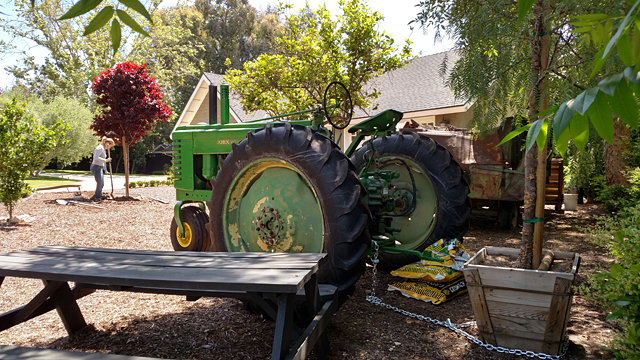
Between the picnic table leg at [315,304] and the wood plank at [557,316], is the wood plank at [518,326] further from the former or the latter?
the picnic table leg at [315,304]

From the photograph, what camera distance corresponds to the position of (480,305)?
279cm

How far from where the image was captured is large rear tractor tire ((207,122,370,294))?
2.99m

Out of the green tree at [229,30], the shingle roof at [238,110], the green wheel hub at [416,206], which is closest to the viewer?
the green wheel hub at [416,206]

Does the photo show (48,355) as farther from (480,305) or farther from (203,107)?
(203,107)

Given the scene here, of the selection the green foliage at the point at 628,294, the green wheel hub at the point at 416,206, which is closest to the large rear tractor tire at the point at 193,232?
the green wheel hub at the point at 416,206

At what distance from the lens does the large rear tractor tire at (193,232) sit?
519 centimetres

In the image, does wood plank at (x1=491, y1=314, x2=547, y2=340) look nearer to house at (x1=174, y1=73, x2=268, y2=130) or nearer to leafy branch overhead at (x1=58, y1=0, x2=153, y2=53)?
leafy branch overhead at (x1=58, y1=0, x2=153, y2=53)

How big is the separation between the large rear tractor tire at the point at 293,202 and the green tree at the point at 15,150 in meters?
5.59

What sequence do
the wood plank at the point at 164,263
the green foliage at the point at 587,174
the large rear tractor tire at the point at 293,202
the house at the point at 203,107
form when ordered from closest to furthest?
the wood plank at the point at 164,263, the large rear tractor tire at the point at 293,202, the green foliage at the point at 587,174, the house at the point at 203,107

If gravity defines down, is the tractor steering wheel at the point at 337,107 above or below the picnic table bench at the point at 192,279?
above

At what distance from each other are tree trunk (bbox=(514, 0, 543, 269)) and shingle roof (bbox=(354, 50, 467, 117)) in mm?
9816

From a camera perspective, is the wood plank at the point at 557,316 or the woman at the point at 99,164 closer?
the wood plank at the point at 557,316

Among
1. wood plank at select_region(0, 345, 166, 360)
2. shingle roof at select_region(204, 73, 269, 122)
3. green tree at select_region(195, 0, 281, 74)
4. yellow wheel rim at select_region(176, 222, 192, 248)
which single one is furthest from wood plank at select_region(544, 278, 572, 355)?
green tree at select_region(195, 0, 281, 74)

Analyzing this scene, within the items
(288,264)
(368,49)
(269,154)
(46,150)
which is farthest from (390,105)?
(288,264)
